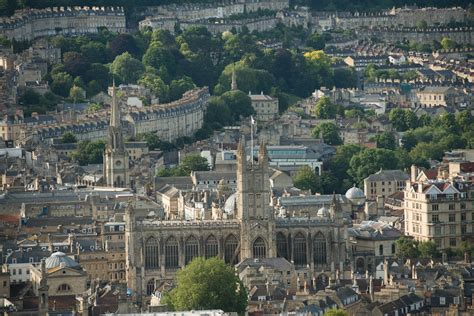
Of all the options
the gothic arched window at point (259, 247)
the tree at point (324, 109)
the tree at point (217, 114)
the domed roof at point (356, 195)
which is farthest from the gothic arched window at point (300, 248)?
the tree at point (324, 109)

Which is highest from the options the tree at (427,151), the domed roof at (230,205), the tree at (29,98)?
the tree at (29,98)

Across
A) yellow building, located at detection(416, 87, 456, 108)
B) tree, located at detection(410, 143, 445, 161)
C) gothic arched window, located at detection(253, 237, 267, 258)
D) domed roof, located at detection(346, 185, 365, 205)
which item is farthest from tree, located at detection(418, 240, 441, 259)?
yellow building, located at detection(416, 87, 456, 108)

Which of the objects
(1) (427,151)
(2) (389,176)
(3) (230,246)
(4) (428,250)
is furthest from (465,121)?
(3) (230,246)

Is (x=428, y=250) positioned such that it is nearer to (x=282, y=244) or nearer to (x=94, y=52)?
(x=282, y=244)

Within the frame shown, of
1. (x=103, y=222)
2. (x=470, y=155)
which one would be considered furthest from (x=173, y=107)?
(x=103, y=222)

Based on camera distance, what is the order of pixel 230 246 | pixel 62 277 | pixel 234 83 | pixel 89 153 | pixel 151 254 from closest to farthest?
pixel 62 277
pixel 151 254
pixel 230 246
pixel 89 153
pixel 234 83

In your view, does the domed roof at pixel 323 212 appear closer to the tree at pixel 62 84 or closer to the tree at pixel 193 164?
the tree at pixel 193 164
